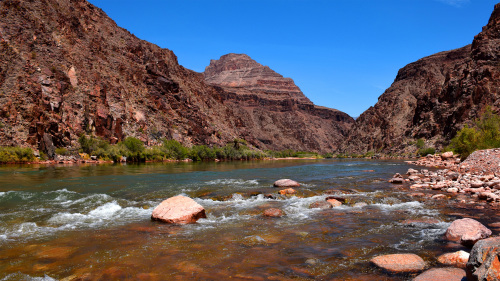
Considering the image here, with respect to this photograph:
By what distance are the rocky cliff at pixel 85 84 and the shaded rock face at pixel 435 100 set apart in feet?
214

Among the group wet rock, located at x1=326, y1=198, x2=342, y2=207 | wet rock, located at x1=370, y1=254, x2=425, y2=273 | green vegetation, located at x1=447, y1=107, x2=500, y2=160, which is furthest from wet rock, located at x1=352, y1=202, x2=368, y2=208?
green vegetation, located at x1=447, y1=107, x2=500, y2=160

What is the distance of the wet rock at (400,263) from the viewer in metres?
5.89

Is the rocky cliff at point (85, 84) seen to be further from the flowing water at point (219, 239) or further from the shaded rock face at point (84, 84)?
the flowing water at point (219, 239)

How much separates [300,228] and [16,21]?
67.4 metres

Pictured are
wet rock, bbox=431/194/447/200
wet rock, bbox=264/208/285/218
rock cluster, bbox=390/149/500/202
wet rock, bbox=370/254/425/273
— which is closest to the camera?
wet rock, bbox=370/254/425/273

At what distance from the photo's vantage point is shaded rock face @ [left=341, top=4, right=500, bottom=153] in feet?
253

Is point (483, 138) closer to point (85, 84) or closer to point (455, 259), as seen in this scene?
point (455, 259)

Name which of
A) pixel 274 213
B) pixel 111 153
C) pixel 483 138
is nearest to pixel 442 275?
pixel 274 213

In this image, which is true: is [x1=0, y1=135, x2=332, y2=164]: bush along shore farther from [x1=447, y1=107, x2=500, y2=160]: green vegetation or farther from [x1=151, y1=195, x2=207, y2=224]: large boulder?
[x1=447, y1=107, x2=500, y2=160]: green vegetation

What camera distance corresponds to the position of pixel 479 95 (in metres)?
76.2

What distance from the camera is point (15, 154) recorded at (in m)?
39.3

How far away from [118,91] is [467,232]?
74613 millimetres

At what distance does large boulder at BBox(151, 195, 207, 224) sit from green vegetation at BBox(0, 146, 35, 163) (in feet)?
125

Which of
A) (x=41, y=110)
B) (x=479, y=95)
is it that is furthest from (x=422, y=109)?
(x=41, y=110)
